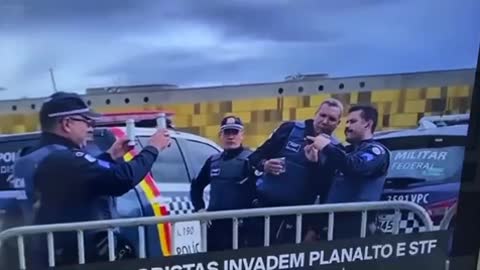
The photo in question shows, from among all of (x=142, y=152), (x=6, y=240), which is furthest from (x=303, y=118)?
(x=6, y=240)

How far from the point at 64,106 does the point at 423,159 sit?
3.41 feet

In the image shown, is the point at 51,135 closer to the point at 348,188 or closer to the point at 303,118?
the point at 303,118

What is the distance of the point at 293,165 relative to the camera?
71.6 inches

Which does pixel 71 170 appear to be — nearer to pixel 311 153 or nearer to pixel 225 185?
pixel 225 185

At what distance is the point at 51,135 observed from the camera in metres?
1.60

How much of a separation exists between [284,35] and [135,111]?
0.43 metres

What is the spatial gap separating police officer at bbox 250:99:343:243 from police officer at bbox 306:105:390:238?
3 cm

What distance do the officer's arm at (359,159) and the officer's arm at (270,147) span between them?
13 centimetres

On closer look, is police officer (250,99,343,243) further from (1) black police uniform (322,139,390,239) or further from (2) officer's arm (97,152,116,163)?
(2) officer's arm (97,152,116,163)

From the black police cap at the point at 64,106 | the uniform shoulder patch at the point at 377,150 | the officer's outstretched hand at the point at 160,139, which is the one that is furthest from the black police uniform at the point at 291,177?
the black police cap at the point at 64,106

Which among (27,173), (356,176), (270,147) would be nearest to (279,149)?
(270,147)

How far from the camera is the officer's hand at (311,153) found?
71.8 inches

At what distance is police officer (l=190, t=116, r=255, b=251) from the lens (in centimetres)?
175

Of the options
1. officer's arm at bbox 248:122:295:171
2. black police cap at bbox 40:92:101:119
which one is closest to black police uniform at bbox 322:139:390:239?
officer's arm at bbox 248:122:295:171
